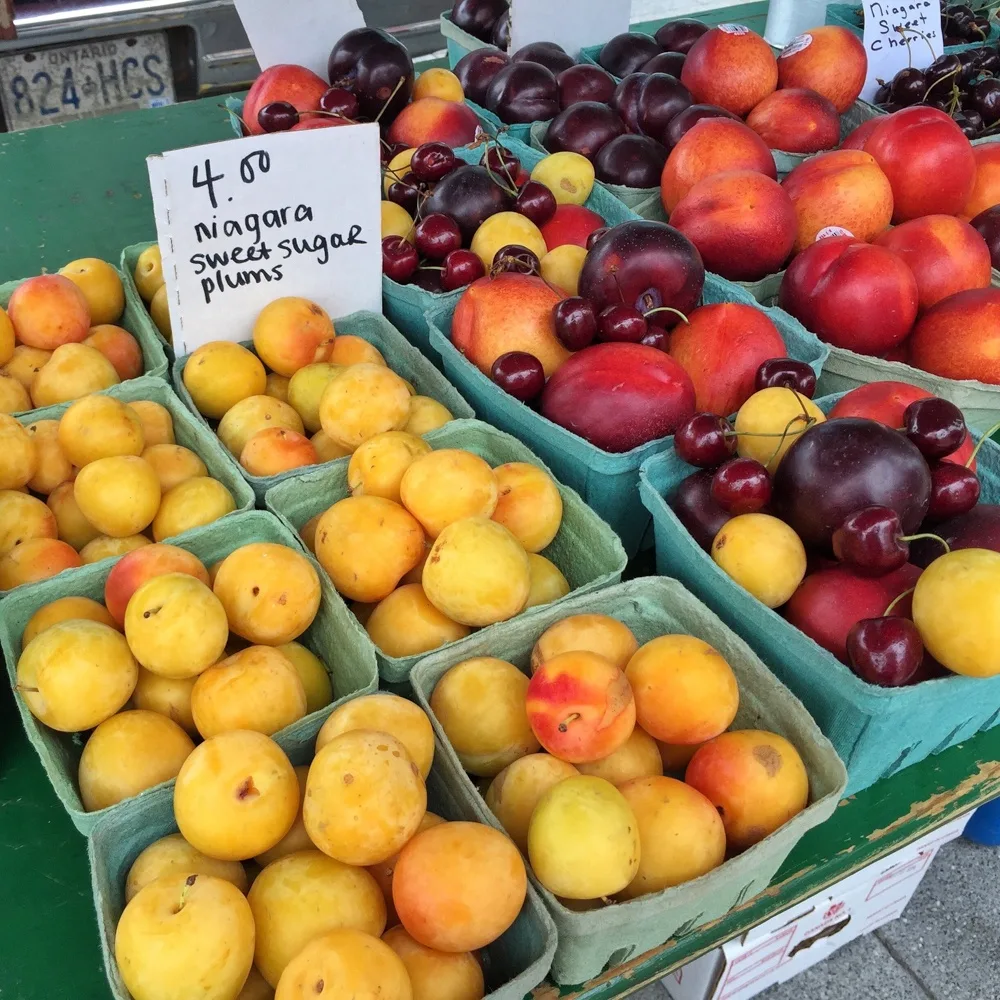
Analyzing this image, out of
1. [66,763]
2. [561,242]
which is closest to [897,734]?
[66,763]

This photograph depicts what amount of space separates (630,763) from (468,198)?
0.89 meters

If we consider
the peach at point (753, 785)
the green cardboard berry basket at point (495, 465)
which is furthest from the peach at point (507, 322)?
the peach at point (753, 785)

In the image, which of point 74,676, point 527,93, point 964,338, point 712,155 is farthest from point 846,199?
point 74,676

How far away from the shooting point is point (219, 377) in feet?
3.70

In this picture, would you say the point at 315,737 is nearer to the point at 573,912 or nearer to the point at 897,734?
the point at 573,912

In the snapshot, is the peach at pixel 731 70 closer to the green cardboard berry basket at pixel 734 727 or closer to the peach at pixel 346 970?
the green cardboard berry basket at pixel 734 727

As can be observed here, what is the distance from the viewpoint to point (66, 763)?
2.57ft

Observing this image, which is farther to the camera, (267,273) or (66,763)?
(267,273)

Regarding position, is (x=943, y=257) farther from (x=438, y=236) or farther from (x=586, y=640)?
(x=586, y=640)

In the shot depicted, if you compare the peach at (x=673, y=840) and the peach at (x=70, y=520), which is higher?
the peach at (x=70, y=520)

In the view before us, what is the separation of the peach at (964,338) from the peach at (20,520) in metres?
1.07

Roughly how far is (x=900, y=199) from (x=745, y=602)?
0.87 metres

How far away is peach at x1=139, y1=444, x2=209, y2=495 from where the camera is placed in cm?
102

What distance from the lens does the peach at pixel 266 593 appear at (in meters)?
0.83
